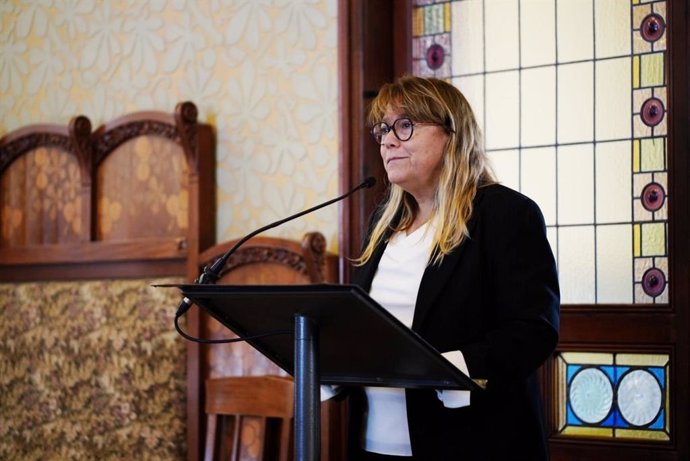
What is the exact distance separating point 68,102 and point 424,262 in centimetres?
221

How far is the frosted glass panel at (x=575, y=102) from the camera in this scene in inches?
114

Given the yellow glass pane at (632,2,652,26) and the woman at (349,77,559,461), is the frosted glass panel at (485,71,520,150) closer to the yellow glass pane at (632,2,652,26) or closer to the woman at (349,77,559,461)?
the yellow glass pane at (632,2,652,26)

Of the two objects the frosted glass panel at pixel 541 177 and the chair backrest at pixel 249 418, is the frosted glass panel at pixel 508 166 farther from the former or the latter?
the chair backrest at pixel 249 418

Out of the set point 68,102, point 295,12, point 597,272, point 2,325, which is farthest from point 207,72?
point 597,272

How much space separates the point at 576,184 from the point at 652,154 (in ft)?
0.76

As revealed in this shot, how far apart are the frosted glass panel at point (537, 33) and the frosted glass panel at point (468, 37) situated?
0.13 m

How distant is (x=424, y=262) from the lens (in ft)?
6.36

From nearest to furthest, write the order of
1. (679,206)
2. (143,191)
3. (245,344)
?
(679,206), (245,344), (143,191)

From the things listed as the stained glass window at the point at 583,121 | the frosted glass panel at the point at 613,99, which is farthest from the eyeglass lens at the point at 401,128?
the frosted glass panel at the point at 613,99

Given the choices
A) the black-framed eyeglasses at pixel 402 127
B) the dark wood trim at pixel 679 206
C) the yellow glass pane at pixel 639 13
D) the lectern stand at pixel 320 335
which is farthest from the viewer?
the yellow glass pane at pixel 639 13

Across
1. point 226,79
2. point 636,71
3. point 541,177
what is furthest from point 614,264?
point 226,79

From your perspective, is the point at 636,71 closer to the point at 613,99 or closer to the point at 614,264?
the point at 613,99

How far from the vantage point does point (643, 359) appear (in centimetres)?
277

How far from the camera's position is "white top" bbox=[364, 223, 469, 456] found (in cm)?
191
